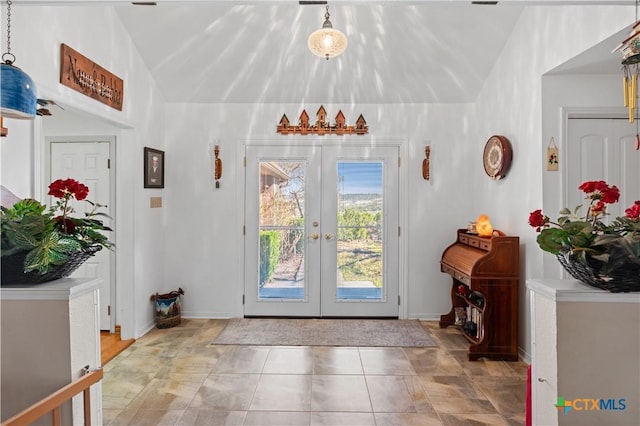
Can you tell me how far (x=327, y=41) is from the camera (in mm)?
3295

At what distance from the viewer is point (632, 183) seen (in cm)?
355

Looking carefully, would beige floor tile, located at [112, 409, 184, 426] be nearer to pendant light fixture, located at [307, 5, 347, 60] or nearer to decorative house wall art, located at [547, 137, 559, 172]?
pendant light fixture, located at [307, 5, 347, 60]

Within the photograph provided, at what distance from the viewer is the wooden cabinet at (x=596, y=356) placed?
5.48 feet

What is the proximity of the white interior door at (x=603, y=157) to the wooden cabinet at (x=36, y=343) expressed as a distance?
11.5 feet

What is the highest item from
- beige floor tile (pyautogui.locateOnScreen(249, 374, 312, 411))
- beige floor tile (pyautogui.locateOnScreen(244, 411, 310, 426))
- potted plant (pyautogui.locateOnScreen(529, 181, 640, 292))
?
potted plant (pyautogui.locateOnScreen(529, 181, 640, 292))

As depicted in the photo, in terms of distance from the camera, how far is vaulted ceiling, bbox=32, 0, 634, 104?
12.7 feet

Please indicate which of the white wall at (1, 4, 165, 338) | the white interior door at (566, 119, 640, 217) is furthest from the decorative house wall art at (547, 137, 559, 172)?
the white wall at (1, 4, 165, 338)

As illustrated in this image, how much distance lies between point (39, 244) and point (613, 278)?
2.11 meters

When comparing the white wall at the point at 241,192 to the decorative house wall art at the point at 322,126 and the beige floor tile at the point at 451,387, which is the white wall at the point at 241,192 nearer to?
the decorative house wall art at the point at 322,126

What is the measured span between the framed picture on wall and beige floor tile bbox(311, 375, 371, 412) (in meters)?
2.53

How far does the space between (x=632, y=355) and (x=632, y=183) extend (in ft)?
7.90

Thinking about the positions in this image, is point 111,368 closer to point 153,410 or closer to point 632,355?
point 153,410

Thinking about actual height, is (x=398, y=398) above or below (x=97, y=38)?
below

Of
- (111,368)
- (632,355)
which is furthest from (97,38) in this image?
(632,355)
